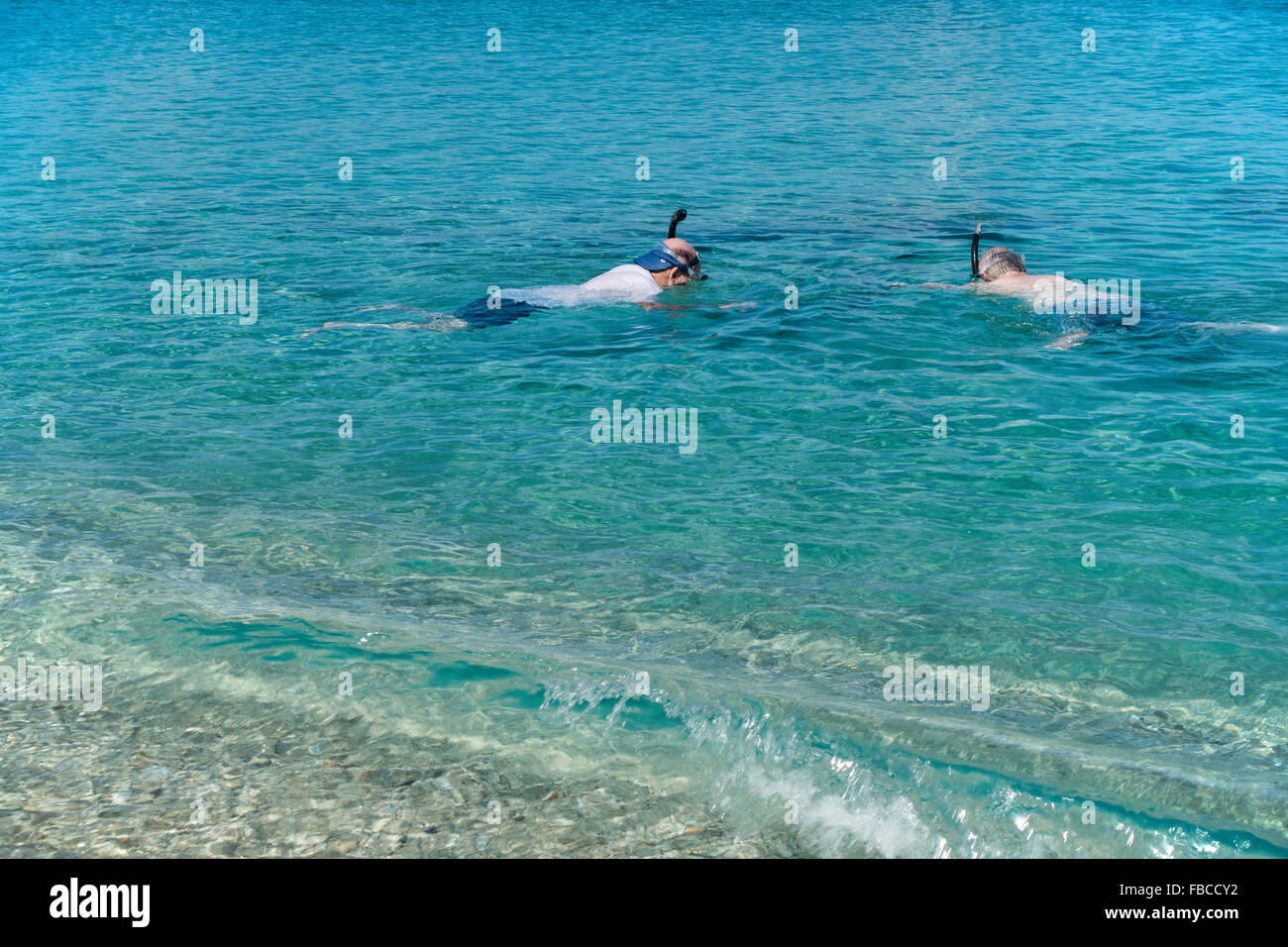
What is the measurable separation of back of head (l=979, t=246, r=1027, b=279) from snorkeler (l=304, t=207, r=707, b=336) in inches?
128

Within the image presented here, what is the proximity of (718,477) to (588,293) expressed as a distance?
4431 mm

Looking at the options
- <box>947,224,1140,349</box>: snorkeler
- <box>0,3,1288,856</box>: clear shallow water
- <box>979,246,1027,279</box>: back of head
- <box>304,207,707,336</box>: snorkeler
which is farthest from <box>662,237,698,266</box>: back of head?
<box>979,246,1027,279</box>: back of head

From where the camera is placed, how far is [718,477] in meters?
8.84

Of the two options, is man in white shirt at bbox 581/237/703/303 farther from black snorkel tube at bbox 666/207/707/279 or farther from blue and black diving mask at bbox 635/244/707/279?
black snorkel tube at bbox 666/207/707/279

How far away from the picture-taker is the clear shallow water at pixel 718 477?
5.57m

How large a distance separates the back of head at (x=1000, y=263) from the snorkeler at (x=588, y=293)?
3.25 meters

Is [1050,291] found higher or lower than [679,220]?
lower

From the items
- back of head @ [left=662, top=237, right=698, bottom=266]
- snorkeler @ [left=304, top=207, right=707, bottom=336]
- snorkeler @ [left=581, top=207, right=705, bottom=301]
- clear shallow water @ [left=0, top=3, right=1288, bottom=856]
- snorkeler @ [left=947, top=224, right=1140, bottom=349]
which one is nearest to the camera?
clear shallow water @ [left=0, top=3, right=1288, bottom=856]

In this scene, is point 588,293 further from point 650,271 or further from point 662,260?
point 662,260

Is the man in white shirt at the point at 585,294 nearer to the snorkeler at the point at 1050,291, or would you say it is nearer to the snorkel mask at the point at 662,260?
the snorkel mask at the point at 662,260

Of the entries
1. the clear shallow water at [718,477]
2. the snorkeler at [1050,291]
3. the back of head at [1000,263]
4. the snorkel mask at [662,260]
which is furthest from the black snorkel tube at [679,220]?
the back of head at [1000,263]

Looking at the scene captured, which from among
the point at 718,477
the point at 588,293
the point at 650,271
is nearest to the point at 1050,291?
the point at 650,271

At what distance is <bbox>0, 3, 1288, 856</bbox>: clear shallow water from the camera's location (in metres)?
5.57
